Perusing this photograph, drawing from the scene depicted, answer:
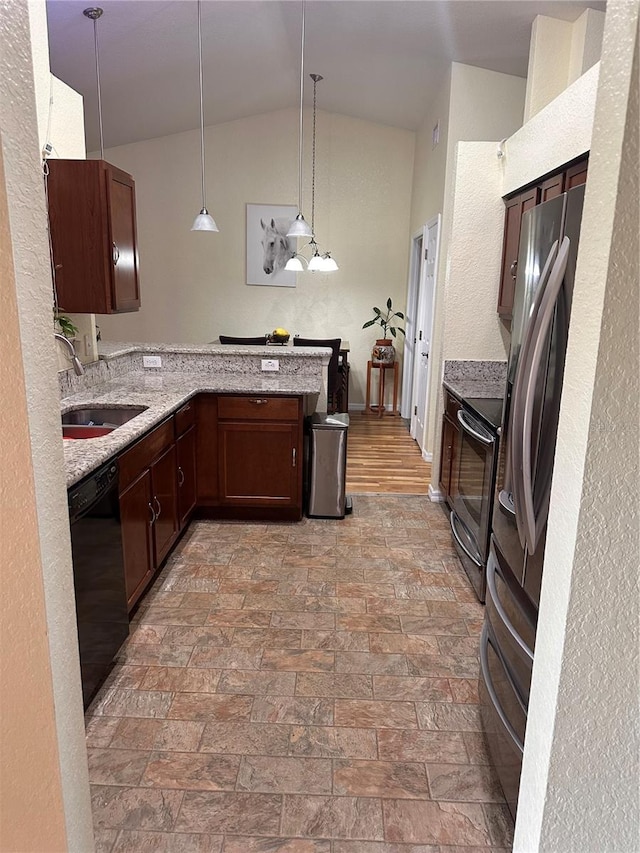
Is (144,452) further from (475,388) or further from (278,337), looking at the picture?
(278,337)

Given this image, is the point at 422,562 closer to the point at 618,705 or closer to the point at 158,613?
the point at 158,613

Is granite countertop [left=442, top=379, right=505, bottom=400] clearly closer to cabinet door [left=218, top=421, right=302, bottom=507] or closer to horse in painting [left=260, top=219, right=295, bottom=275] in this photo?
cabinet door [left=218, top=421, right=302, bottom=507]

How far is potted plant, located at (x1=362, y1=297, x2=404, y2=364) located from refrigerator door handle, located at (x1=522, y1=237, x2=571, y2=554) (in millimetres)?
5304

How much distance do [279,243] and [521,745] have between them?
620 centimetres

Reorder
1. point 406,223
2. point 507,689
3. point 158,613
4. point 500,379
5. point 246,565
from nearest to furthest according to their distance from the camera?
point 507,689 < point 158,613 < point 246,565 < point 500,379 < point 406,223

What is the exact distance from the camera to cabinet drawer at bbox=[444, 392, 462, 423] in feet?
11.7

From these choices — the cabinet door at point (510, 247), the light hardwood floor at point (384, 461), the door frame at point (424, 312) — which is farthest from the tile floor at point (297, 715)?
the door frame at point (424, 312)

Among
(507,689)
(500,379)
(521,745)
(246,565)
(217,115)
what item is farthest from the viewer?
(217,115)

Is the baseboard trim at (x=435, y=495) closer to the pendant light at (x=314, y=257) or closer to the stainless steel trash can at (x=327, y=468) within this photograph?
the stainless steel trash can at (x=327, y=468)

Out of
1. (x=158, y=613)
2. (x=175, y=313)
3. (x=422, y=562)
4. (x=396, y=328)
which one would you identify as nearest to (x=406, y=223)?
(x=396, y=328)

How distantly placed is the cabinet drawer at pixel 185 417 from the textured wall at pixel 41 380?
212 cm

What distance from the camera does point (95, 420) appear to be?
306 cm

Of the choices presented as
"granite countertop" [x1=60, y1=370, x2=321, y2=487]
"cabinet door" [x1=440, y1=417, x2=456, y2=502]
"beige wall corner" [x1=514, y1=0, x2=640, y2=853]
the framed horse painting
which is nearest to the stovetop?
"cabinet door" [x1=440, y1=417, x2=456, y2=502]

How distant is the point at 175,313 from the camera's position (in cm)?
707
